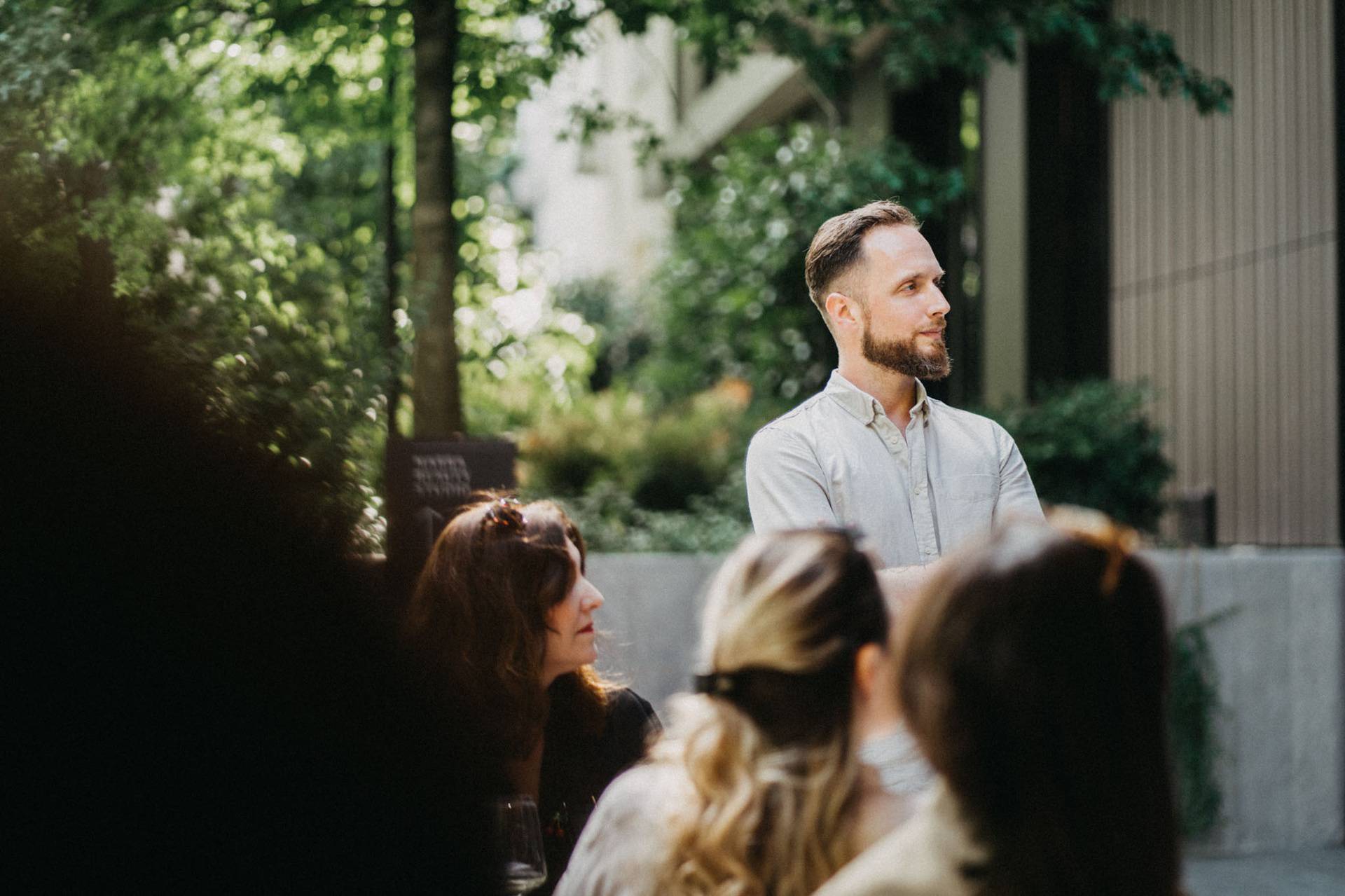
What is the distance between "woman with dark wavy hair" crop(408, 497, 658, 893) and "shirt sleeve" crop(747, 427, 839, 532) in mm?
435

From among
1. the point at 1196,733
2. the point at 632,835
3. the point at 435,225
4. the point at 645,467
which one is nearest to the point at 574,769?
the point at 632,835

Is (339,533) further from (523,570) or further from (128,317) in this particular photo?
(523,570)

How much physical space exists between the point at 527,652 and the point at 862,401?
3.17 feet

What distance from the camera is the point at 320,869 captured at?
3381 mm

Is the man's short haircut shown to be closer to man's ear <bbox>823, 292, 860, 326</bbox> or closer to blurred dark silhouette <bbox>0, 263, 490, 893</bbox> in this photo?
man's ear <bbox>823, 292, 860, 326</bbox>

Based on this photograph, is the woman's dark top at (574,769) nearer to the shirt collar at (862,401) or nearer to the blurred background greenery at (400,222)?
the shirt collar at (862,401)

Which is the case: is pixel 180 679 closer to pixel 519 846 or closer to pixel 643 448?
pixel 519 846

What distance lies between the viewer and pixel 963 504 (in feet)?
10.8

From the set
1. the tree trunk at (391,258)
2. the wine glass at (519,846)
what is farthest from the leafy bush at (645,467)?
the wine glass at (519,846)

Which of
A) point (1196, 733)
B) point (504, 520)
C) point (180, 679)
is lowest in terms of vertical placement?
point (1196, 733)

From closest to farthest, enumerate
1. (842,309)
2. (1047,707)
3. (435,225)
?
(1047,707) → (842,309) → (435,225)

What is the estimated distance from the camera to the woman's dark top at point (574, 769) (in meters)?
3.10

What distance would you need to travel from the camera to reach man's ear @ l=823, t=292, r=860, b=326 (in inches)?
131

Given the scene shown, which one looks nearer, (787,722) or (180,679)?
(787,722)
